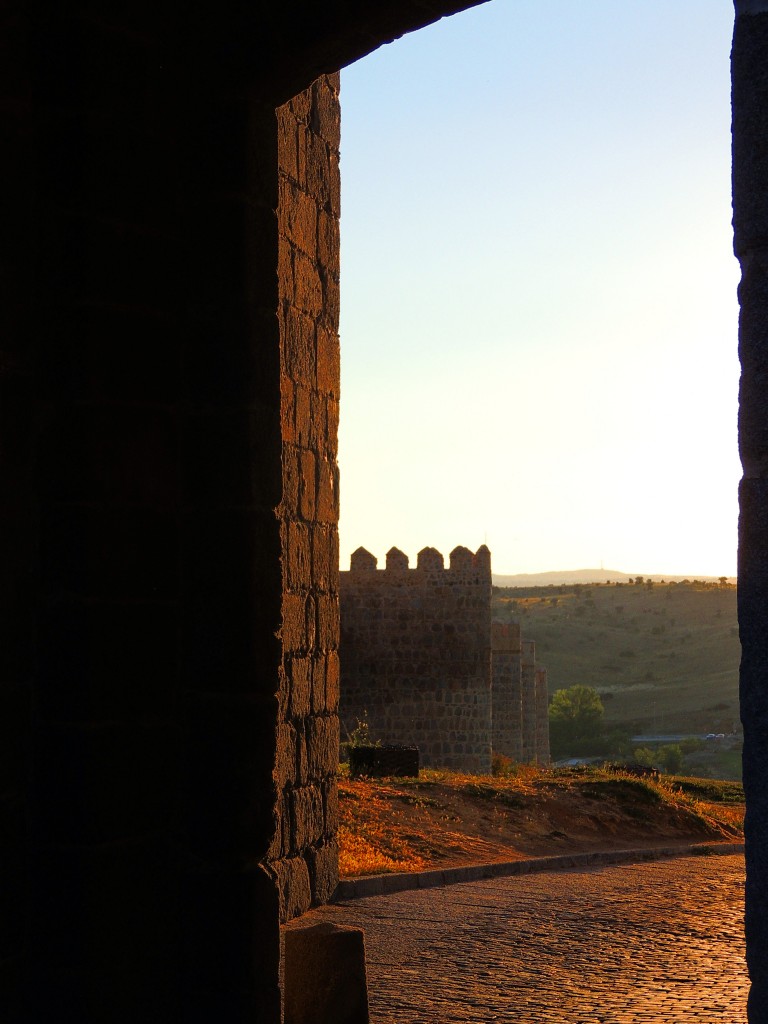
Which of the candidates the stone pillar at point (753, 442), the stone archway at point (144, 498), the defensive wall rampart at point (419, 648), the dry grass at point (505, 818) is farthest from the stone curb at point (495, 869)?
the defensive wall rampart at point (419, 648)

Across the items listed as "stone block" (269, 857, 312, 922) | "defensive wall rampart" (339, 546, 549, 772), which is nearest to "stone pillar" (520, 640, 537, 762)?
"defensive wall rampart" (339, 546, 549, 772)

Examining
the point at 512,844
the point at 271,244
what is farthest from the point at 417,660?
the point at 271,244

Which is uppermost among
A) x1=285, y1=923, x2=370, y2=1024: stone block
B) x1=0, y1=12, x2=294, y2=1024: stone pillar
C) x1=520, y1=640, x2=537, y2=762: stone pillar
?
x1=0, y1=12, x2=294, y2=1024: stone pillar

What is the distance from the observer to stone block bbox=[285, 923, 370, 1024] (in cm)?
514

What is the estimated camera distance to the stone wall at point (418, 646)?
24.9 meters

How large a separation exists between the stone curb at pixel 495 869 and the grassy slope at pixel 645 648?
52.1 m

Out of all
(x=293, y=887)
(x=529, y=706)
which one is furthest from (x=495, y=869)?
(x=529, y=706)

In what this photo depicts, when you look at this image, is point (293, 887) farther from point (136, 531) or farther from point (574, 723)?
point (574, 723)

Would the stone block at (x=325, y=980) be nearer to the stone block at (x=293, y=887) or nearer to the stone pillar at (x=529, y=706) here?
the stone block at (x=293, y=887)

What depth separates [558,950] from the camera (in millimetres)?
7535

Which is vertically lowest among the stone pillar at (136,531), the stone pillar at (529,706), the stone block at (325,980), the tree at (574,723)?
the tree at (574,723)

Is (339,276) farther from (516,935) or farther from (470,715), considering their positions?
(470,715)

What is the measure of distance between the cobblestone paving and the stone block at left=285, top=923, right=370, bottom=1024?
23.0 inches

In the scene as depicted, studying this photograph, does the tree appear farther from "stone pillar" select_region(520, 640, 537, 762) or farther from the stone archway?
the stone archway
